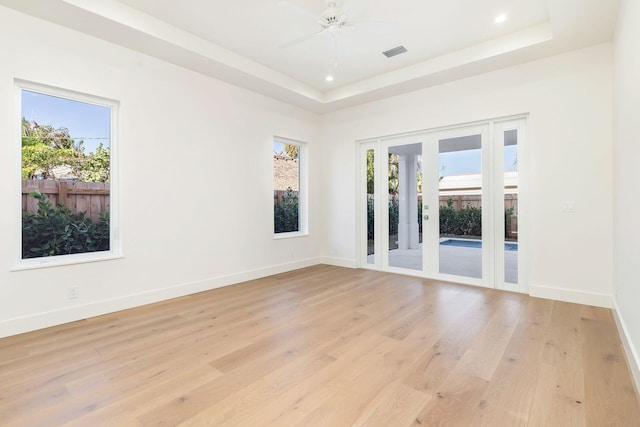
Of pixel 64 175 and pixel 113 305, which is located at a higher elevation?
pixel 64 175

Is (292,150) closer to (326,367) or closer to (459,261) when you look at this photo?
(459,261)

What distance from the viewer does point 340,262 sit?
5.88 meters

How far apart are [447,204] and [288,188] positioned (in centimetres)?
266

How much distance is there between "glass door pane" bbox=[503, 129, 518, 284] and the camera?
4.14 meters

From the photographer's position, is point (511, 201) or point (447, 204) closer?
point (511, 201)

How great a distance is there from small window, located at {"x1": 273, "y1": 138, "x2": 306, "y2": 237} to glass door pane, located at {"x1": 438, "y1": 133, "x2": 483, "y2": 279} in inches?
95.4

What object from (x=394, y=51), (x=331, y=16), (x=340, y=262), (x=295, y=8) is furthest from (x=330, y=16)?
(x=340, y=262)

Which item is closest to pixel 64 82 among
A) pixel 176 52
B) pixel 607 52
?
pixel 176 52

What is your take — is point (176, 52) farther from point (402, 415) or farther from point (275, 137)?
point (402, 415)

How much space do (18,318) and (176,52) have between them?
308cm

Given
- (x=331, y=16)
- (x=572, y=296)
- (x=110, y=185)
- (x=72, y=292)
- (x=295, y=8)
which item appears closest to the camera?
(x=295, y=8)

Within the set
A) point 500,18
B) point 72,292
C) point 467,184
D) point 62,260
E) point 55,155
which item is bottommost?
point 72,292

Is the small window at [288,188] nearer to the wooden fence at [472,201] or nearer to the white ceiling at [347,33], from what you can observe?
the white ceiling at [347,33]

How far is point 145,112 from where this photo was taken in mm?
3660
